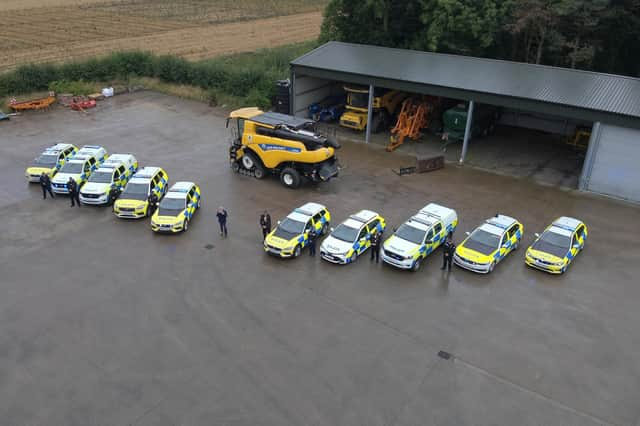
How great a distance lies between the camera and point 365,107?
3128cm

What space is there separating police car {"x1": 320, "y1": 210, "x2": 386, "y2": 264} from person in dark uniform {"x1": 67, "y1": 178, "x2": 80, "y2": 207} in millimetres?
11244

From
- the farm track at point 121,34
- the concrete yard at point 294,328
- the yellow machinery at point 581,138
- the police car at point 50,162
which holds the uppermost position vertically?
the farm track at point 121,34

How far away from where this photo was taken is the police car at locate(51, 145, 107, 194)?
74.1 ft

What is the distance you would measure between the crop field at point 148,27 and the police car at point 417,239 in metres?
36.9

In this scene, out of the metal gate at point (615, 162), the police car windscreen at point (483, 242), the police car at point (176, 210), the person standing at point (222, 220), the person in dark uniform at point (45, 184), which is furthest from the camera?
the metal gate at point (615, 162)

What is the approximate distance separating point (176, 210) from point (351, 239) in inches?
276

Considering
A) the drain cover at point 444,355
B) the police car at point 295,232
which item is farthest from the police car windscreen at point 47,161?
the drain cover at point 444,355

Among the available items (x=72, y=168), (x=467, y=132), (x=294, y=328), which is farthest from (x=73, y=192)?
(x=467, y=132)

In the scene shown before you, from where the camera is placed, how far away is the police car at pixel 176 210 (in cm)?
1953

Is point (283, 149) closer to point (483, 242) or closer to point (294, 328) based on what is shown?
point (483, 242)

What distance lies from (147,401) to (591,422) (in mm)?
10384

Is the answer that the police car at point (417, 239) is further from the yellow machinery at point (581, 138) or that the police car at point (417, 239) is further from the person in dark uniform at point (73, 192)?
the yellow machinery at point (581, 138)

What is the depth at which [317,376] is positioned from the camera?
13.0 meters

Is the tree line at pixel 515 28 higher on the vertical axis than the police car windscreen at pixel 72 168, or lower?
higher
